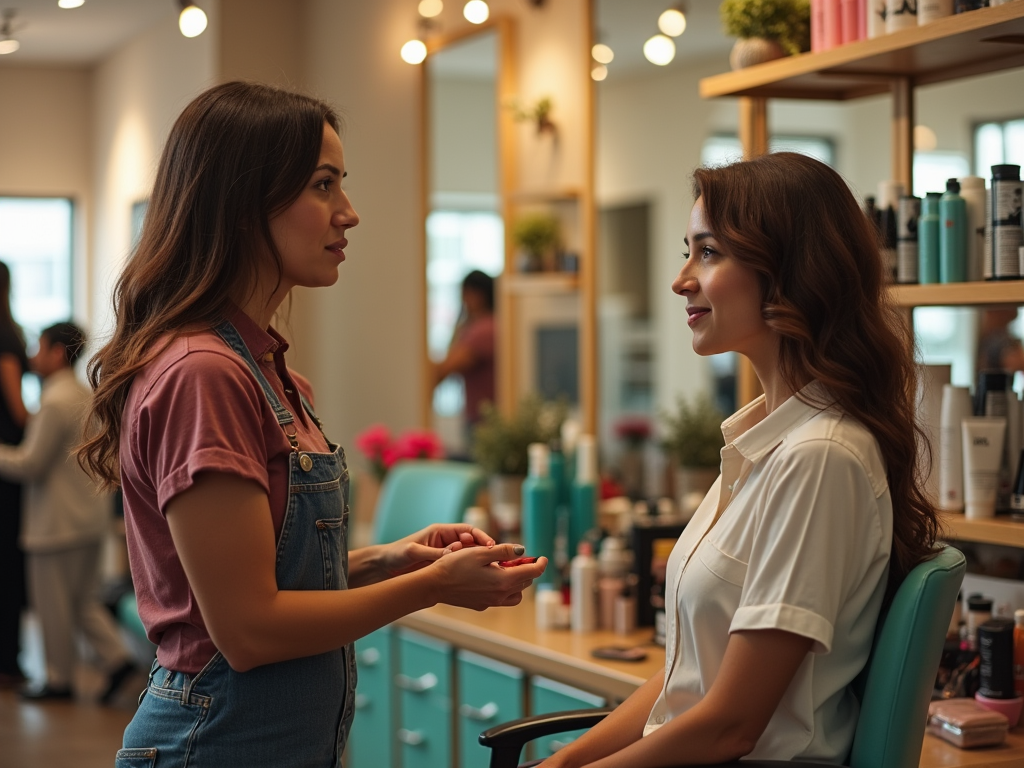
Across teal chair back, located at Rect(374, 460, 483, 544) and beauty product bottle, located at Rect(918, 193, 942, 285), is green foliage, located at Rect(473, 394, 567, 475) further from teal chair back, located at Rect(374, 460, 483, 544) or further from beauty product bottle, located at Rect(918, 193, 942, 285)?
beauty product bottle, located at Rect(918, 193, 942, 285)

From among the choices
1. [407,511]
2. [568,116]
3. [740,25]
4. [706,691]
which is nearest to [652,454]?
[407,511]

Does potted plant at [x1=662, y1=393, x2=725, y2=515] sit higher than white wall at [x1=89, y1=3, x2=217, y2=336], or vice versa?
white wall at [x1=89, y1=3, x2=217, y2=336]

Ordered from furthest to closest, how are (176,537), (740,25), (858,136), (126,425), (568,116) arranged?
(568,116)
(858,136)
(740,25)
(126,425)
(176,537)

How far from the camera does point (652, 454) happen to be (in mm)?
3289

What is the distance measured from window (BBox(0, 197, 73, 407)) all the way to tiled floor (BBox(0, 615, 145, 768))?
298 centimetres

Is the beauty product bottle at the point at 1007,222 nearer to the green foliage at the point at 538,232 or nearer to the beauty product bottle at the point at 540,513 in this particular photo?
the beauty product bottle at the point at 540,513

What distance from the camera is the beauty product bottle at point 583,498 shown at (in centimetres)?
299

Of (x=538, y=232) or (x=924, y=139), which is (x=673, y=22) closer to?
(x=538, y=232)

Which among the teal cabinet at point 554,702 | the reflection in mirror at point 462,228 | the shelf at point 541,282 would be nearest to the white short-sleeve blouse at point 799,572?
the teal cabinet at point 554,702

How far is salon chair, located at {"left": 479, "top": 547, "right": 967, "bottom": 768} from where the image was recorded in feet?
4.75

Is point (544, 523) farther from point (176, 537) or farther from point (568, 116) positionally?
point (176, 537)

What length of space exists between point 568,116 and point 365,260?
1498 mm

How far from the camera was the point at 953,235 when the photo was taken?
2.06m

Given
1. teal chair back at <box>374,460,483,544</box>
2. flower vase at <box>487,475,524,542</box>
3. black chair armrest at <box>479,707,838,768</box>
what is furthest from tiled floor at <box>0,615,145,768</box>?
black chair armrest at <box>479,707,838,768</box>
